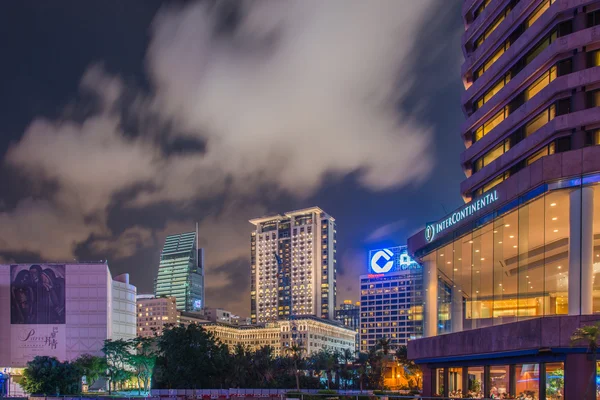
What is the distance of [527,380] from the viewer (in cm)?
3891

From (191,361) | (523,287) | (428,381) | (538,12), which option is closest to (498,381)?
(523,287)

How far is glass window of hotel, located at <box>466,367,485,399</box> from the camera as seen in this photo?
153ft

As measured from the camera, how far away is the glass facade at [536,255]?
36.1 meters

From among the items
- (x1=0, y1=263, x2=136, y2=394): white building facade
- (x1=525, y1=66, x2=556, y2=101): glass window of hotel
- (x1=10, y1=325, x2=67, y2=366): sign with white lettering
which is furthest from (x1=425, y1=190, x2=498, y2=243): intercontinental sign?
(x1=10, y1=325, x2=67, y2=366): sign with white lettering

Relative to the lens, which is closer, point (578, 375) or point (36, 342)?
point (578, 375)

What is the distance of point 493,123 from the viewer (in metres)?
57.8

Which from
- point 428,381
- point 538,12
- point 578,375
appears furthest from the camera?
point 428,381

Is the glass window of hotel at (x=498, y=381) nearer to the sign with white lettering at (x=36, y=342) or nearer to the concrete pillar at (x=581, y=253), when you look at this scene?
the concrete pillar at (x=581, y=253)

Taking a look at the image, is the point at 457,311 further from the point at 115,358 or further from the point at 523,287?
the point at 115,358

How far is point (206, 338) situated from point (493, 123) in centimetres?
7159

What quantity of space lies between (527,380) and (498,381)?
5147 mm

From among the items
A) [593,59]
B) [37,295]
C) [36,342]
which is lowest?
[36,342]

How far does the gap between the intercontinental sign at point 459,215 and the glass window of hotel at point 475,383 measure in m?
11.8

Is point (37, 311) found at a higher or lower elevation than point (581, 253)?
lower
